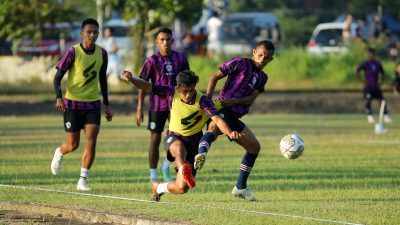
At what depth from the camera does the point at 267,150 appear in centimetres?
2288

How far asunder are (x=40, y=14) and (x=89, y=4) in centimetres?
2113

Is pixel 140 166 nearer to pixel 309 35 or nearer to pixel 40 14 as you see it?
pixel 40 14

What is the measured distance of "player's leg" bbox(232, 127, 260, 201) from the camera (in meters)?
14.2

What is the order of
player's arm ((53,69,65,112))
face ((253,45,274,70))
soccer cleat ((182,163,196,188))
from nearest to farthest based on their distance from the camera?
soccer cleat ((182,163,196,188))
face ((253,45,274,70))
player's arm ((53,69,65,112))

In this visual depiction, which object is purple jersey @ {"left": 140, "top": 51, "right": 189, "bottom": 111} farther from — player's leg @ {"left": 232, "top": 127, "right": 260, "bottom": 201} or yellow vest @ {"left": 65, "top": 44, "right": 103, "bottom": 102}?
player's leg @ {"left": 232, "top": 127, "right": 260, "bottom": 201}

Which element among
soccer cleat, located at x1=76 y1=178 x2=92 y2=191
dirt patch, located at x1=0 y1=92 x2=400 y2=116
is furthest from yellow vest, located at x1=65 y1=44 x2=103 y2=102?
dirt patch, located at x1=0 y1=92 x2=400 y2=116

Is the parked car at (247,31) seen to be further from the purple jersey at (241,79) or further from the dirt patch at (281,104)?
the purple jersey at (241,79)

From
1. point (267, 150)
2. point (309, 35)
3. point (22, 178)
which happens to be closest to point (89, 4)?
point (309, 35)

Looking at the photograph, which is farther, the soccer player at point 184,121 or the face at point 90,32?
the face at point 90,32

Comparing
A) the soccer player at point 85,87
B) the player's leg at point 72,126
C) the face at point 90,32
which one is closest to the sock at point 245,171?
the soccer player at point 85,87

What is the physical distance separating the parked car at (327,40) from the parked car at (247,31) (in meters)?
1.61

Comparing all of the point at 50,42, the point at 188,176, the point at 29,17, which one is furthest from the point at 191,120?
the point at 50,42

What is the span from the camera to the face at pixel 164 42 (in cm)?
1593

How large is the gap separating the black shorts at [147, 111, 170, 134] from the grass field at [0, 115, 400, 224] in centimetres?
79
